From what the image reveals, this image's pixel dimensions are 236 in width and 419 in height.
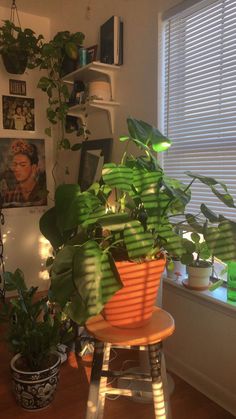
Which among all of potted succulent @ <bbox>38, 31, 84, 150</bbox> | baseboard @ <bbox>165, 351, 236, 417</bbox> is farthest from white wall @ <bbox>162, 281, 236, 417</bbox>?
potted succulent @ <bbox>38, 31, 84, 150</bbox>

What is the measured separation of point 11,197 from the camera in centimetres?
283

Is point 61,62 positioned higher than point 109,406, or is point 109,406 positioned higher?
point 61,62

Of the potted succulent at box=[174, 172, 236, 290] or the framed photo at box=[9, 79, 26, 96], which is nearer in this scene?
the potted succulent at box=[174, 172, 236, 290]

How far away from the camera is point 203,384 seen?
162 cm

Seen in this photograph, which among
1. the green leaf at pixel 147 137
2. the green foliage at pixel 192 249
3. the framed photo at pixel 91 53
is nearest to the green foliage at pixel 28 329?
the green foliage at pixel 192 249

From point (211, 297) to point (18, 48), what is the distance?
211 cm

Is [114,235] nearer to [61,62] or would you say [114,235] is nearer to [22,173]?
[61,62]

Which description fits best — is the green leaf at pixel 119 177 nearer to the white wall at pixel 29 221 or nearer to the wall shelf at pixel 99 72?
the wall shelf at pixel 99 72

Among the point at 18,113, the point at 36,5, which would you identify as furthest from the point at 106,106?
the point at 36,5

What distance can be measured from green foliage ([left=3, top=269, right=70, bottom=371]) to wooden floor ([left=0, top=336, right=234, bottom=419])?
0.22 m

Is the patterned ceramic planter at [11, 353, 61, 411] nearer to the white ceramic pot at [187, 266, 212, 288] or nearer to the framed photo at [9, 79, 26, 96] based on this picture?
the white ceramic pot at [187, 266, 212, 288]

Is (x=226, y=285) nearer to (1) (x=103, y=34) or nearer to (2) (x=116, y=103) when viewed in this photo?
(2) (x=116, y=103)

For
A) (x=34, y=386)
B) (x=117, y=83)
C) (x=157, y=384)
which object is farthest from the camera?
(x=117, y=83)

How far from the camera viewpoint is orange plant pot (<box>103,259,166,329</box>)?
904mm
